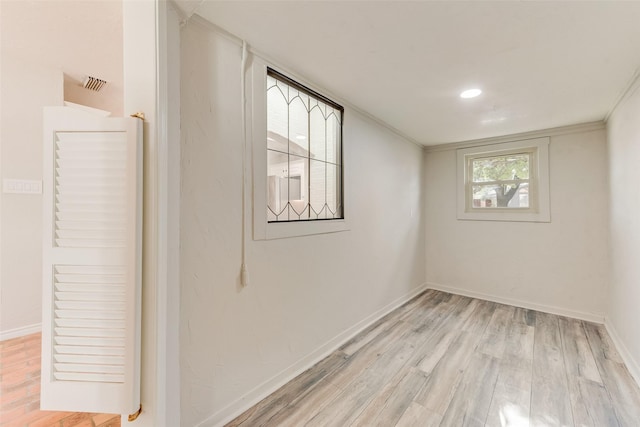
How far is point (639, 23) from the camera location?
1.31m

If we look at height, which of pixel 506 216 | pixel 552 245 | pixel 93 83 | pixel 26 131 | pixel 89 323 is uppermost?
pixel 93 83

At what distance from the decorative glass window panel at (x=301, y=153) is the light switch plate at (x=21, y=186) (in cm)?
239

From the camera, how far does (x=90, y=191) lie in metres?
1.13

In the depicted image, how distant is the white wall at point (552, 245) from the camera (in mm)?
2842

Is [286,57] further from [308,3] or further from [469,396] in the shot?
[469,396]

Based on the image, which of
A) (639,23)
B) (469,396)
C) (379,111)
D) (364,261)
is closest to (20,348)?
(364,261)

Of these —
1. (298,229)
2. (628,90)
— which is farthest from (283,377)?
(628,90)

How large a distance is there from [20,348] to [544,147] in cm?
568

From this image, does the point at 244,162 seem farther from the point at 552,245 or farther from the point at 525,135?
the point at 552,245

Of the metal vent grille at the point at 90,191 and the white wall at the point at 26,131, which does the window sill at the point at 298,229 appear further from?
the white wall at the point at 26,131

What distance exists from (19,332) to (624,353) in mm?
5215

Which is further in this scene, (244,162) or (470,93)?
(470,93)

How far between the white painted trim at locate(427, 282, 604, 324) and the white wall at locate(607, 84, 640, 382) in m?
0.23

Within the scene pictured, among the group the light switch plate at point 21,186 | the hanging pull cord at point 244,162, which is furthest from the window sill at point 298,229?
the light switch plate at point 21,186
